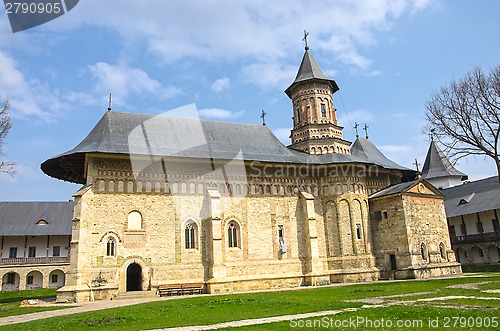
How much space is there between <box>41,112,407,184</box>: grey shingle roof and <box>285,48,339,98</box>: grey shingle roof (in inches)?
176

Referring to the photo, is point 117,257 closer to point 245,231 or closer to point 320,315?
point 245,231

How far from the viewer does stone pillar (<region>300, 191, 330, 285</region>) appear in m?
23.9

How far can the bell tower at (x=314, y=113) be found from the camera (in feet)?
92.5

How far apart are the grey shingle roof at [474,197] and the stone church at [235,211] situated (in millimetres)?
10093

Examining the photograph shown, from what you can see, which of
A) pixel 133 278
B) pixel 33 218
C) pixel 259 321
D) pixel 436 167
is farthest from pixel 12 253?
pixel 436 167

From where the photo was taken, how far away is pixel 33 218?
1513 inches

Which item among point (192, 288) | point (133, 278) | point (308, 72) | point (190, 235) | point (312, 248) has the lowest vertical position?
point (192, 288)

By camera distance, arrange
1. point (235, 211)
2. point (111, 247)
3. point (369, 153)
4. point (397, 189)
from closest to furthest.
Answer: point (111, 247)
point (235, 211)
point (397, 189)
point (369, 153)

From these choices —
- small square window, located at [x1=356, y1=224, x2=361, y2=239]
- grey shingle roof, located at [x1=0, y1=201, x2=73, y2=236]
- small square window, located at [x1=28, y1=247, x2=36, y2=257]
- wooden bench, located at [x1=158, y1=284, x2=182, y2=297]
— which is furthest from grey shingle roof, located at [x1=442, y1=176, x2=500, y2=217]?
small square window, located at [x1=28, y1=247, x2=36, y2=257]

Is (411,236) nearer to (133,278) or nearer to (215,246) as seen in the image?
(215,246)

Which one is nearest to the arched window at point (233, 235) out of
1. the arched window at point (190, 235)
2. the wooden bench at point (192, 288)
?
the arched window at point (190, 235)

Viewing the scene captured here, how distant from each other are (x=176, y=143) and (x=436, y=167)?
3245cm

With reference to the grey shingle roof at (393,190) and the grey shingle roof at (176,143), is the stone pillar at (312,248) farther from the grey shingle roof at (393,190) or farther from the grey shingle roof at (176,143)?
the grey shingle roof at (393,190)

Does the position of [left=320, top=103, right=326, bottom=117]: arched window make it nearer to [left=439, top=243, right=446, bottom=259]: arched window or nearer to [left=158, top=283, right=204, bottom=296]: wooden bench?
[left=439, top=243, right=446, bottom=259]: arched window
